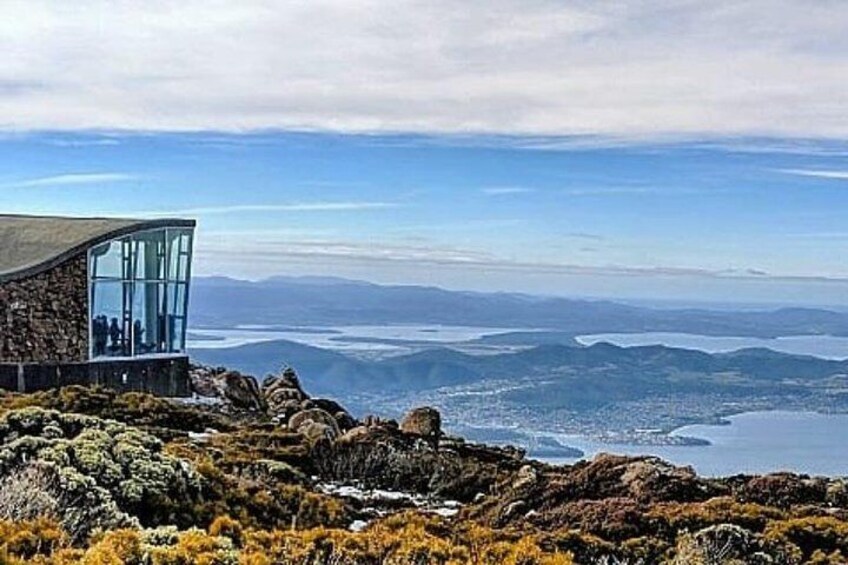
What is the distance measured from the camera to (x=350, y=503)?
14547 millimetres

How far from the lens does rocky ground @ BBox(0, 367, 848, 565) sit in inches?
388

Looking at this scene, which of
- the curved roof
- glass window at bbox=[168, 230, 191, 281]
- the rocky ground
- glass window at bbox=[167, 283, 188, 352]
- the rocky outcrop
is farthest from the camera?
glass window at bbox=[167, 283, 188, 352]

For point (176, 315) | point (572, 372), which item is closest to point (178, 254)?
point (176, 315)

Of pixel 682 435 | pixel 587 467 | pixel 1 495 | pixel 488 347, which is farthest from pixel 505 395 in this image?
pixel 1 495

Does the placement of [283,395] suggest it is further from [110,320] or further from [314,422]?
[314,422]

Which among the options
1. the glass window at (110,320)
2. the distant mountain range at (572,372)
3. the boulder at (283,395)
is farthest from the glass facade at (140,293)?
the distant mountain range at (572,372)

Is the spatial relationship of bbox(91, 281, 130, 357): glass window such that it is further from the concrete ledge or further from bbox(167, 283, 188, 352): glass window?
bbox(167, 283, 188, 352): glass window

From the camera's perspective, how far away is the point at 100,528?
10.4 meters

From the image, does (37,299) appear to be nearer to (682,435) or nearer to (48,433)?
(48,433)

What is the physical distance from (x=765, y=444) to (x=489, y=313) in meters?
100.0

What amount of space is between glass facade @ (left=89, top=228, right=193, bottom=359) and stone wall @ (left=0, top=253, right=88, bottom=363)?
25cm

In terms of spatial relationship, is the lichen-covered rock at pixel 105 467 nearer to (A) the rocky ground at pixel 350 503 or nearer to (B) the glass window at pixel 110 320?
(A) the rocky ground at pixel 350 503

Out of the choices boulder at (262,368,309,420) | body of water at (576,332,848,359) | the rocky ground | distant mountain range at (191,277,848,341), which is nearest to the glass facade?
boulder at (262,368,309,420)

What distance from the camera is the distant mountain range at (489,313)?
11114cm
